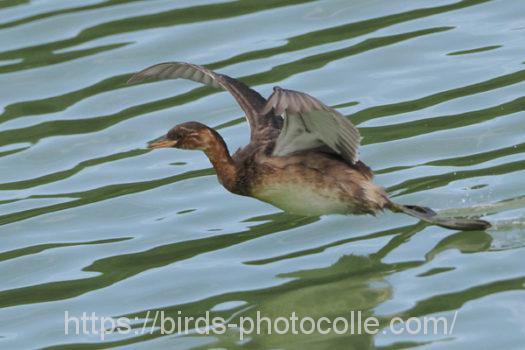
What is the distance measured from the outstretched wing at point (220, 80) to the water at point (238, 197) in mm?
857

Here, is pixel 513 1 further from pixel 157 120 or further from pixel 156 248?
pixel 156 248

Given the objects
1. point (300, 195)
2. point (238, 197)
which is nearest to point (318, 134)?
point (300, 195)

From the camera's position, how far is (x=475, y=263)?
463 inches

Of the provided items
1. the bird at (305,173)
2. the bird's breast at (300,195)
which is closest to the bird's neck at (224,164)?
the bird at (305,173)

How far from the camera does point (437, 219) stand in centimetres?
1239

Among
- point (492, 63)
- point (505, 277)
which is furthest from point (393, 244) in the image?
point (492, 63)

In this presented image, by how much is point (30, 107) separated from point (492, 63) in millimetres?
4284

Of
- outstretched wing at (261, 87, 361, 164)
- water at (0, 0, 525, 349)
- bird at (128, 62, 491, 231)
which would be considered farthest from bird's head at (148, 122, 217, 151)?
Answer: water at (0, 0, 525, 349)

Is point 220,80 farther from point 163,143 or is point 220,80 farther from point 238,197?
point 238,197

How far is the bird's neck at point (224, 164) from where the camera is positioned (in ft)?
41.4

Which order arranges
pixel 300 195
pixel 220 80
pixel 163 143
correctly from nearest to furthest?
pixel 300 195 → pixel 163 143 → pixel 220 80

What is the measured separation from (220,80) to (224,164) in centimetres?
86

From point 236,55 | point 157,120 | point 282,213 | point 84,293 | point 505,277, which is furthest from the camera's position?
point 236,55

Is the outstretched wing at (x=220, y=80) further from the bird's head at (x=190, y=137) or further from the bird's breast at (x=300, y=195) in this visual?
the bird's breast at (x=300, y=195)
